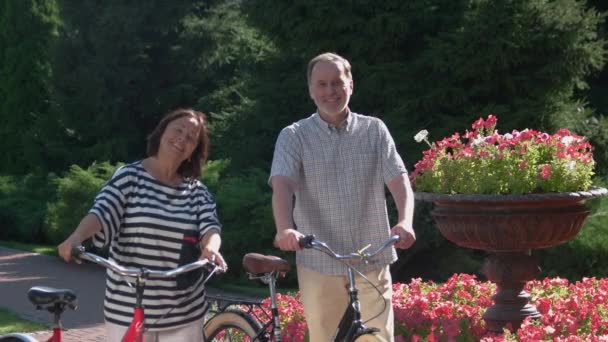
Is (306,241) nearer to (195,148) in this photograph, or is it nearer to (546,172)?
(195,148)

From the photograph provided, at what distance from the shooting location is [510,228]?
6.24 metres

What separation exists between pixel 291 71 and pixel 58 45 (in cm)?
916

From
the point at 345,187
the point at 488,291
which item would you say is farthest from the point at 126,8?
the point at 345,187

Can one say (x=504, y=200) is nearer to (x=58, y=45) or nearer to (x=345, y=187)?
(x=345, y=187)

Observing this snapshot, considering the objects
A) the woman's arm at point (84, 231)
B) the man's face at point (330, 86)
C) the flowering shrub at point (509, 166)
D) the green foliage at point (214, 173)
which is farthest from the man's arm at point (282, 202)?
the green foliage at point (214, 173)

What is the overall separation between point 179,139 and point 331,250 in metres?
0.88

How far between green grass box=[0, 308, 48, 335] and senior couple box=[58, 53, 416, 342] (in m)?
4.99

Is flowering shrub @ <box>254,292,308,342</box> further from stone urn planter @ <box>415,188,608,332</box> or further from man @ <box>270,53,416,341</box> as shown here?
man @ <box>270,53,416,341</box>

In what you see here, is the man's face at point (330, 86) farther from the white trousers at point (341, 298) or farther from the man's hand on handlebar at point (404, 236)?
the white trousers at point (341, 298)

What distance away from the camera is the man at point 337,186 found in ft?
14.0

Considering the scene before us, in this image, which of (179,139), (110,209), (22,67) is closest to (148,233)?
(110,209)

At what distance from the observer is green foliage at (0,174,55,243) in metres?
19.0

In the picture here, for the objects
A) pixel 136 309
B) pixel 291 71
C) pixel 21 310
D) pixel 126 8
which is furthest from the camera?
pixel 126 8

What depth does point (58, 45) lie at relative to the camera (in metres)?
22.0
